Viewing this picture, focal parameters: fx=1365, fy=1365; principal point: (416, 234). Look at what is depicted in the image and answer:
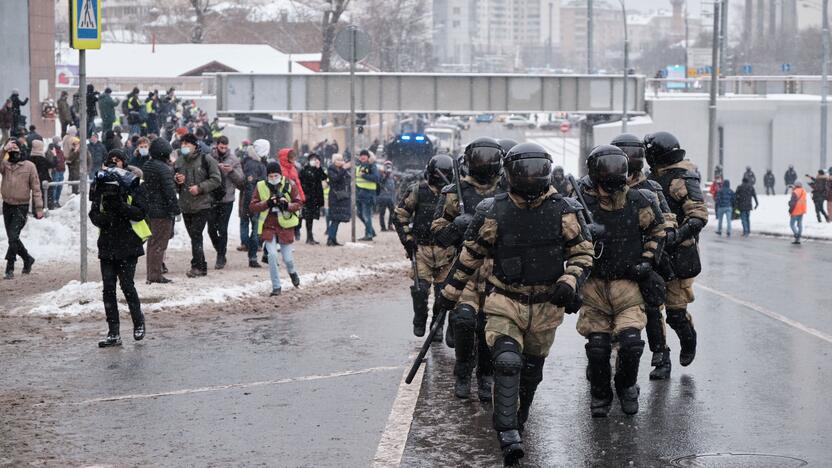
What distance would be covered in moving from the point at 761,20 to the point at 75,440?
5375 inches

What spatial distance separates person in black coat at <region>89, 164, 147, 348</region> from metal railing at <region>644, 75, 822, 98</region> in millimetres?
55517

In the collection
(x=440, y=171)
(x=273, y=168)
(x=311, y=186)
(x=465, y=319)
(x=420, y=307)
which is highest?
(x=440, y=171)

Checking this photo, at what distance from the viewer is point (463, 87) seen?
55.2m

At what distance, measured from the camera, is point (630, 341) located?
8.73 meters

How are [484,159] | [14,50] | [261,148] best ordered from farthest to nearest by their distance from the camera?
Answer: [14,50]
[261,148]
[484,159]

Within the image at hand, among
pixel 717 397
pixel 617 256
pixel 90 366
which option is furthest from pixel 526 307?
pixel 90 366

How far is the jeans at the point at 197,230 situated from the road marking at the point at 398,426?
6.55 m

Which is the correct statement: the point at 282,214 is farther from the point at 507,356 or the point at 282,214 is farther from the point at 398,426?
the point at 507,356

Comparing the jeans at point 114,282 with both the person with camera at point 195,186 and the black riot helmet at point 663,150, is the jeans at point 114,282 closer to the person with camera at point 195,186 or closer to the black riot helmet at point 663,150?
the person with camera at point 195,186

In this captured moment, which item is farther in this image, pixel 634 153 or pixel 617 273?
pixel 634 153

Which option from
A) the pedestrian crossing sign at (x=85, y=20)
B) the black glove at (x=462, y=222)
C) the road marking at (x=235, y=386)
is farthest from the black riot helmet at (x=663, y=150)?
the pedestrian crossing sign at (x=85, y=20)

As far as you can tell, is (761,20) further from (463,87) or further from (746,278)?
(746,278)

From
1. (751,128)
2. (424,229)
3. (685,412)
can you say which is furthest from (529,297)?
(751,128)

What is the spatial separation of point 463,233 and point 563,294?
6.04 feet
